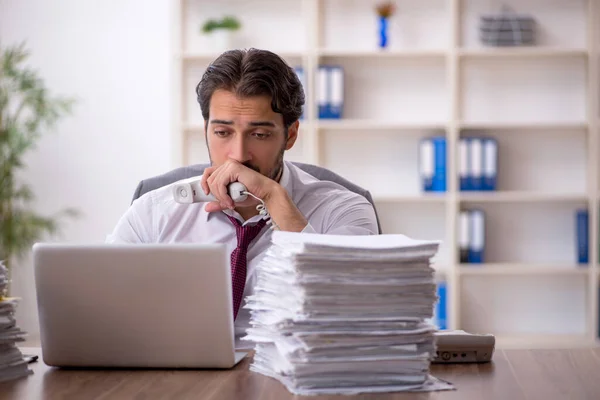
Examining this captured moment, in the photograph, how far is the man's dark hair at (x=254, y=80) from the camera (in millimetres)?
2232

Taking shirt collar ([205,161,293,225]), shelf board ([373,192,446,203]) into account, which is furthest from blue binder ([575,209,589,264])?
shirt collar ([205,161,293,225])

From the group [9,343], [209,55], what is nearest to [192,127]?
[209,55]

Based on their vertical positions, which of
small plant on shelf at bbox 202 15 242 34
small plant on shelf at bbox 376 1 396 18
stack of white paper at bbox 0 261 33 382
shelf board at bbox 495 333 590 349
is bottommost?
shelf board at bbox 495 333 590 349

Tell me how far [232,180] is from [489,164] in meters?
2.58

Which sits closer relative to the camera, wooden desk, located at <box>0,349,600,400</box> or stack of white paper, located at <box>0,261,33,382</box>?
wooden desk, located at <box>0,349,600,400</box>

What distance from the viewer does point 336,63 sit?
468 cm

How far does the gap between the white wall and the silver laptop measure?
3.49 m

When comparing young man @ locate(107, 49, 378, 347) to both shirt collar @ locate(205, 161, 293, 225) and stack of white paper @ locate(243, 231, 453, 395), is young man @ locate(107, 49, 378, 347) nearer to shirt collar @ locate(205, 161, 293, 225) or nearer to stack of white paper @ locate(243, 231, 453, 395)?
shirt collar @ locate(205, 161, 293, 225)

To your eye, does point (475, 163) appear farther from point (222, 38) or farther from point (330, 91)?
point (222, 38)

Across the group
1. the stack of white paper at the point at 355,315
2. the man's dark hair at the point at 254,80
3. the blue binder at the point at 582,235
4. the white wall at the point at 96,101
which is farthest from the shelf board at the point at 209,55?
the stack of white paper at the point at 355,315

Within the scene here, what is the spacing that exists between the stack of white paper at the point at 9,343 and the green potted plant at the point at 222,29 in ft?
10.5

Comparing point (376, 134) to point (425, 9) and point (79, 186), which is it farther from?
point (79, 186)

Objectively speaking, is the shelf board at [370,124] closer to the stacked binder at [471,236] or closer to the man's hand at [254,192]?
the stacked binder at [471,236]

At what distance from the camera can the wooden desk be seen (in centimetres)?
133
